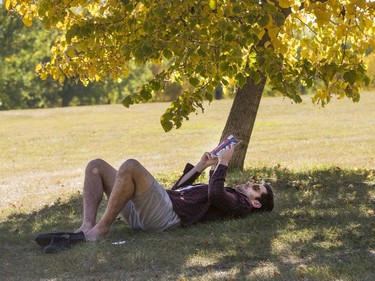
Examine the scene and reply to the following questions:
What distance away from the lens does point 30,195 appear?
10.9 meters

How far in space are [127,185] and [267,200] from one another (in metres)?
1.42

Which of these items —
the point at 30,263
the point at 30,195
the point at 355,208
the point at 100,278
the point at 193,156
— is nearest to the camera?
the point at 100,278

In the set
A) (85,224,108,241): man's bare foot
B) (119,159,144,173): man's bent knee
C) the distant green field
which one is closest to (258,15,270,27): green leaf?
(119,159,144,173): man's bent knee

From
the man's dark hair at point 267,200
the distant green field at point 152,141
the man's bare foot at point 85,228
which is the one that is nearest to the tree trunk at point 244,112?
the distant green field at point 152,141

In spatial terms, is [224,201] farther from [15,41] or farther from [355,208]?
[15,41]

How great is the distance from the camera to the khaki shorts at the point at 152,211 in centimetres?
645

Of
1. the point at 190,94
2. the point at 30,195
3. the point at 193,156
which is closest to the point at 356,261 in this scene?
the point at 190,94

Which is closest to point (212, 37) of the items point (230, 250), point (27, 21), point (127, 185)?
point (127, 185)

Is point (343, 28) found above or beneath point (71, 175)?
above

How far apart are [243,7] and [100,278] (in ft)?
7.51

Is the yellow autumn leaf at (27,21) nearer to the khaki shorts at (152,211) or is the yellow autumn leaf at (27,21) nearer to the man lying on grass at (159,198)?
the man lying on grass at (159,198)

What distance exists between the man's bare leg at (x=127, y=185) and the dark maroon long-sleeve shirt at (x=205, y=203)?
35cm

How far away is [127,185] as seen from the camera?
250 inches

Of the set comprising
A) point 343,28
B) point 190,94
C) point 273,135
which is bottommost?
point 273,135
